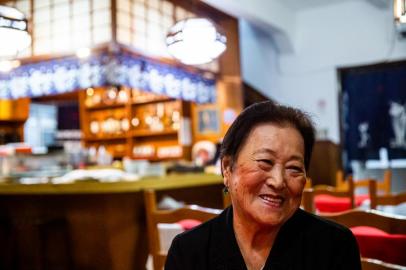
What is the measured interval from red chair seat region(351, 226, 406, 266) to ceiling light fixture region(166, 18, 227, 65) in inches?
94.8

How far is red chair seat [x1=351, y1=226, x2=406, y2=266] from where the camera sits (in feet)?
6.13

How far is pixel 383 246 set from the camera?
193 centimetres

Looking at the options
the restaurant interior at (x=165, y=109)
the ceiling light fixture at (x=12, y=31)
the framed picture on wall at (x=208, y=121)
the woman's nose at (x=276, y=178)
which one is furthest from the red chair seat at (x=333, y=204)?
the framed picture on wall at (x=208, y=121)

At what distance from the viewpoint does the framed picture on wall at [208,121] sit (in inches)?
298

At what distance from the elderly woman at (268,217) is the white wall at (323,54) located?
631cm

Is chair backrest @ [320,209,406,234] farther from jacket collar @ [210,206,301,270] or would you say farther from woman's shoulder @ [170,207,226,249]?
woman's shoulder @ [170,207,226,249]

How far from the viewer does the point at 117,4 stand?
5363 millimetres

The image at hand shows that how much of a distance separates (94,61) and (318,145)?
3348mm

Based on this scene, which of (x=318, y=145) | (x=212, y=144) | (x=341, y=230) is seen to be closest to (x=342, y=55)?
(x=318, y=145)

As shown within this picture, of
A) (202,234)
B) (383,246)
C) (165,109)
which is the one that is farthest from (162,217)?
(165,109)

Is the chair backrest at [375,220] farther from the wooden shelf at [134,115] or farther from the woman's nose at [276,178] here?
the wooden shelf at [134,115]

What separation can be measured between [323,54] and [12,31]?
18.7ft

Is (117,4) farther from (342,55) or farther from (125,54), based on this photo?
(342,55)

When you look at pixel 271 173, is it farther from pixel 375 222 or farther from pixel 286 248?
pixel 375 222
